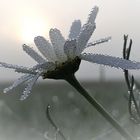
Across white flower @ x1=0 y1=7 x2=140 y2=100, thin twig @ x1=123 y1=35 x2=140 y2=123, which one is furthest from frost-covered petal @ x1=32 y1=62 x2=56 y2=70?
thin twig @ x1=123 y1=35 x2=140 y2=123

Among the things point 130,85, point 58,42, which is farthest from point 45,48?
point 130,85

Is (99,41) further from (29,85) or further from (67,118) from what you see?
(67,118)

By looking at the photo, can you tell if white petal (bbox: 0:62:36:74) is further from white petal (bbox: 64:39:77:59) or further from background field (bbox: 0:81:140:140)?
background field (bbox: 0:81:140:140)

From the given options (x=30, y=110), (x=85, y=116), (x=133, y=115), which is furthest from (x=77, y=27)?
(x=30, y=110)

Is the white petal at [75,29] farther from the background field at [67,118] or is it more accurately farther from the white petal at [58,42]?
the background field at [67,118]

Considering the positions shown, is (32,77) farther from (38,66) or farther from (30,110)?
(30,110)

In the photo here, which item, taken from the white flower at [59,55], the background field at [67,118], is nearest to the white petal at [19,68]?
the white flower at [59,55]
